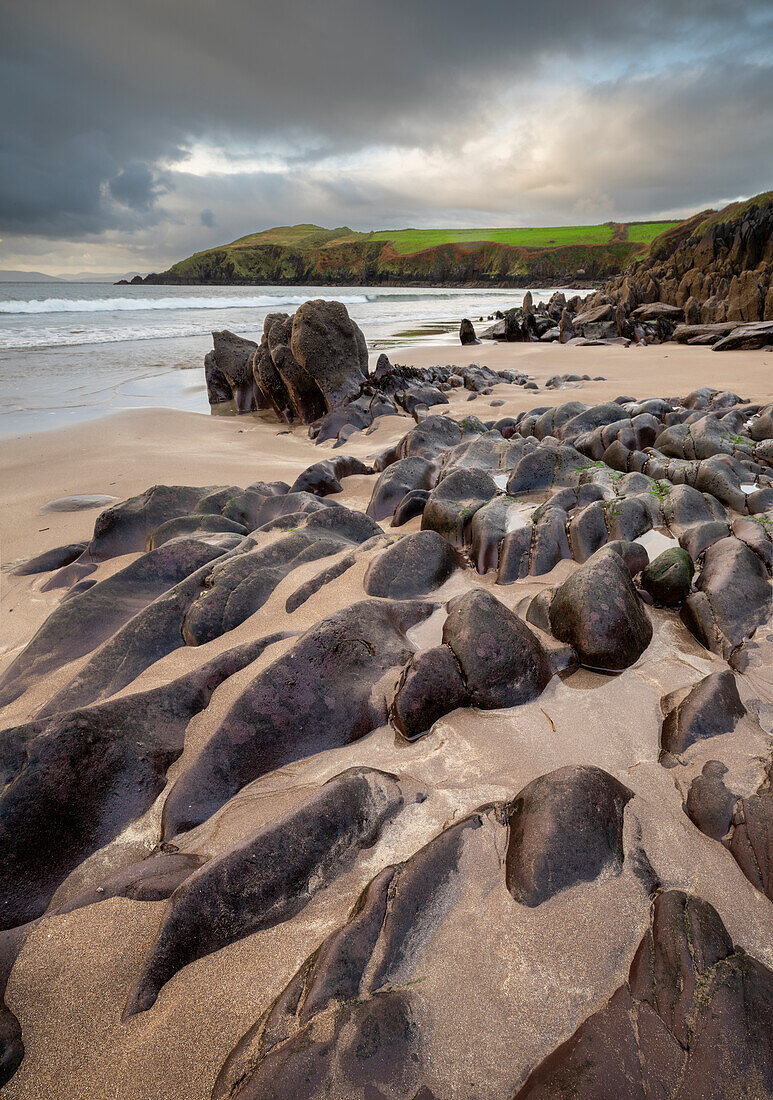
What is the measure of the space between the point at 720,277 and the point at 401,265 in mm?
81996

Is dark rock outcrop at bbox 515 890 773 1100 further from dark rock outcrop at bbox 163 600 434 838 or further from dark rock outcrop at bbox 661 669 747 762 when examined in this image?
dark rock outcrop at bbox 163 600 434 838

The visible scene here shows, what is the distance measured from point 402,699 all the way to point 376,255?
350 feet

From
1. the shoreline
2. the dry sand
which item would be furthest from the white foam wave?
the dry sand

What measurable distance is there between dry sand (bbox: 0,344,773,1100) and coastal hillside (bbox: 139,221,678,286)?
2985 inches

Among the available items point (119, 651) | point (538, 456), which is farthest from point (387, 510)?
point (119, 651)

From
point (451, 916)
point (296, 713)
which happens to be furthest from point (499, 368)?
point (451, 916)

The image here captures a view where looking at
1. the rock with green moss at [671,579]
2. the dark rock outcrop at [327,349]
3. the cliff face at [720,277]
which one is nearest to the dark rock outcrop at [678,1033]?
the rock with green moss at [671,579]

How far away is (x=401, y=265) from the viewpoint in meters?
89.1

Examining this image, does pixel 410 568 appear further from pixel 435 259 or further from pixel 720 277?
pixel 435 259

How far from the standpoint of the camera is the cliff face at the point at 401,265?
236 ft

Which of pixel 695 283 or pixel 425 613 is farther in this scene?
pixel 695 283

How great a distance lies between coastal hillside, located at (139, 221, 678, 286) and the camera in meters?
73.1

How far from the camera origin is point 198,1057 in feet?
3.63

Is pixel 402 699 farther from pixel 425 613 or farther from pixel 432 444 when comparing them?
pixel 432 444
